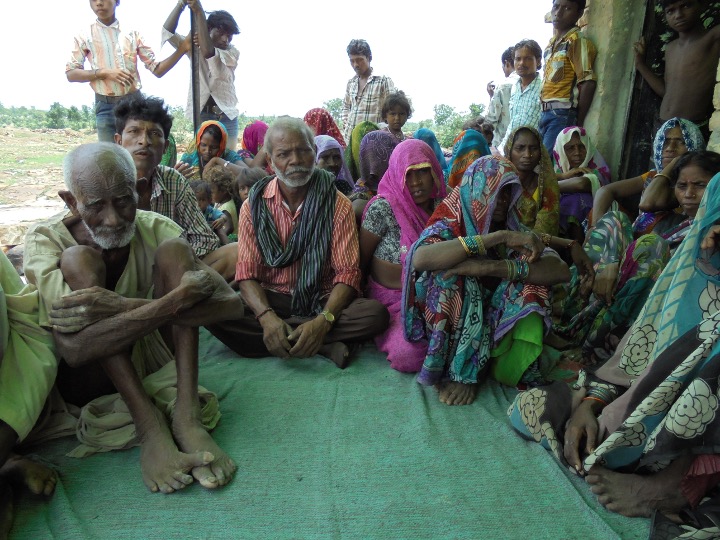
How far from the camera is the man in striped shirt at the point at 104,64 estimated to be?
17.7 ft

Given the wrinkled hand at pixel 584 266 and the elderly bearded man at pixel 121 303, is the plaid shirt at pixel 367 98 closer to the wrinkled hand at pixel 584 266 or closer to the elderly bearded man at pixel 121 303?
the wrinkled hand at pixel 584 266

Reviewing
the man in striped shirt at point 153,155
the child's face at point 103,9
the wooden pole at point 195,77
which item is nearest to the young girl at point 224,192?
the wooden pole at point 195,77

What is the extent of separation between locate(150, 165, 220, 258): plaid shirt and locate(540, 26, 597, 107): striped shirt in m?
3.91

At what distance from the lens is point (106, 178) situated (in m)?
2.21

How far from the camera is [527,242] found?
2727mm

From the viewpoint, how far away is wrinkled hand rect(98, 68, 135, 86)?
17.8 ft

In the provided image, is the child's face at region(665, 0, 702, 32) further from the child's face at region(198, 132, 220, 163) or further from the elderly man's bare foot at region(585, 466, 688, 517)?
the child's face at region(198, 132, 220, 163)

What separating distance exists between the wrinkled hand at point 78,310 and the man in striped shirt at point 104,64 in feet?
12.8

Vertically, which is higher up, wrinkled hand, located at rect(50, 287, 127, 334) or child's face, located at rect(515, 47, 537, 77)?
child's face, located at rect(515, 47, 537, 77)

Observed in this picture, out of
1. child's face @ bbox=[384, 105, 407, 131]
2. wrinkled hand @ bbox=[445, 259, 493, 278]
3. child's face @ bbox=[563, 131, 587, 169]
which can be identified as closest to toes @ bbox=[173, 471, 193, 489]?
wrinkled hand @ bbox=[445, 259, 493, 278]

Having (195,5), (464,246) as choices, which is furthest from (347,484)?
(195,5)

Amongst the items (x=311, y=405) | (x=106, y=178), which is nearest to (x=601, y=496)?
(x=311, y=405)

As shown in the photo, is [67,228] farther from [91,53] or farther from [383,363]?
[91,53]

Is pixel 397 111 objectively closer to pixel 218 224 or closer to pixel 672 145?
pixel 218 224
